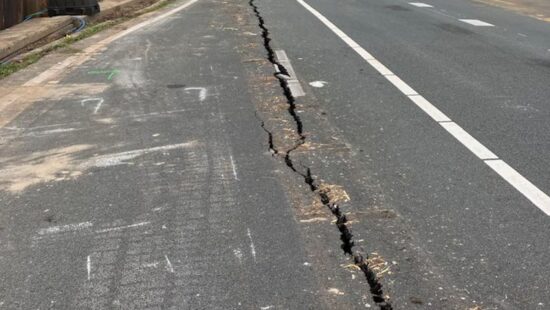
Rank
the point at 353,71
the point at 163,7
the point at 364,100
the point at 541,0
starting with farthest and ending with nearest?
the point at 541,0 → the point at 163,7 → the point at 353,71 → the point at 364,100

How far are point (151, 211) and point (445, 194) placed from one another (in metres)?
2.08

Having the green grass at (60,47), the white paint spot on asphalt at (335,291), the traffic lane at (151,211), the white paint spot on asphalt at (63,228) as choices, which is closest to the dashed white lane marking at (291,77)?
the traffic lane at (151,211)

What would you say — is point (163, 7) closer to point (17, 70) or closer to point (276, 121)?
point (17, 70)

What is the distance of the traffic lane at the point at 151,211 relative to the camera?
3.34 metres

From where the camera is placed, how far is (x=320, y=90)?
24.5ft

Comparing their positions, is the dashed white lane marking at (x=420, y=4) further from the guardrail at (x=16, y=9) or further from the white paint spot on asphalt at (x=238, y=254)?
the white paint spot on asphalt at (x=238, y=254)

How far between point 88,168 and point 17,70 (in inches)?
178

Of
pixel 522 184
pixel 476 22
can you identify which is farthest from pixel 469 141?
pixel 476 22

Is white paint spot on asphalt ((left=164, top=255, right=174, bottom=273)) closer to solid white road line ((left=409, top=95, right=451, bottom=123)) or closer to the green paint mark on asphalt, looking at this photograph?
solid white road line ((left=409, top=95, right=451, bottom=123))

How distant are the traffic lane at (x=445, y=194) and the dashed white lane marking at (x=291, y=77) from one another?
0.18m

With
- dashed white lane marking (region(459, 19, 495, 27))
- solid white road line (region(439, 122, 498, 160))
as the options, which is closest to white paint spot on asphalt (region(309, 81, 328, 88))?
solid white road line (region(439, 122, 498, 160))

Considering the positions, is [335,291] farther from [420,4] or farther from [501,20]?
[420,4]

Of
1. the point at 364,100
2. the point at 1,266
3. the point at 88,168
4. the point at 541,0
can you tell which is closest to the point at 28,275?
the point at 1,266

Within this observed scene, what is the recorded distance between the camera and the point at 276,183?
468cm
